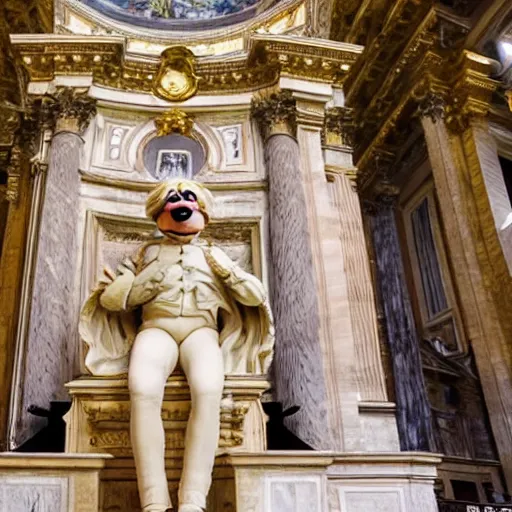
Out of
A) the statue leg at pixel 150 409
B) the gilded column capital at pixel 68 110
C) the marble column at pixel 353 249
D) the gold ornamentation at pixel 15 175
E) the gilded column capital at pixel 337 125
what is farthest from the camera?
the gold ornamentation at pixel 15 175

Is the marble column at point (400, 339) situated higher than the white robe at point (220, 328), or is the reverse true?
the marble column at point (400, 339)

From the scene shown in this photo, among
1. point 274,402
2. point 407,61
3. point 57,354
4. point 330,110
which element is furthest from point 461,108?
point 57,354

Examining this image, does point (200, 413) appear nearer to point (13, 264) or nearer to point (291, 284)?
point (291, 284)

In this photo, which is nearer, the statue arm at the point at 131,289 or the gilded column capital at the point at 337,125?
the statue arm at the point at 131,289

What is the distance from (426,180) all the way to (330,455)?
1211 cm

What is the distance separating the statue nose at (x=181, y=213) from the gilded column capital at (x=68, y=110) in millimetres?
3605

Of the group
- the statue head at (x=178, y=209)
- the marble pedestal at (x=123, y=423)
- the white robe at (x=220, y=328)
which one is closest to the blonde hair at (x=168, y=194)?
the statue head at (x=178, y=209)

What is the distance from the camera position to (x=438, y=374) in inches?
512

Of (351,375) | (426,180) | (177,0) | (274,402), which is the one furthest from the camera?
(426,180)

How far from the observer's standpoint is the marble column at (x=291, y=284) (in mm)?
6359

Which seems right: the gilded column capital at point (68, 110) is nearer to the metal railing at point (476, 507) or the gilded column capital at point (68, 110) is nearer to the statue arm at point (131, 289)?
the statue arm at point (131, 289)

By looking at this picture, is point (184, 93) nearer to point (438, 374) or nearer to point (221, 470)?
point (221, 470)

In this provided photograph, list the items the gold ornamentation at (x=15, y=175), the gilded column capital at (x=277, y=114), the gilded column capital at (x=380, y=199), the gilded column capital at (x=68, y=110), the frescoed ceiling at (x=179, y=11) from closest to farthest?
the gilded column capital at (x=68, y=110) → the gilded column capital at (x=277, y=114) → the gold ornamentation at (x=15, y=175) → the frescoed ceiling at (x=179, y=11) → the gilded column capital at (x=380, y=199)

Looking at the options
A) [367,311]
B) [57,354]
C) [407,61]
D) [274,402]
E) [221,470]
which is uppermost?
[407,61]
